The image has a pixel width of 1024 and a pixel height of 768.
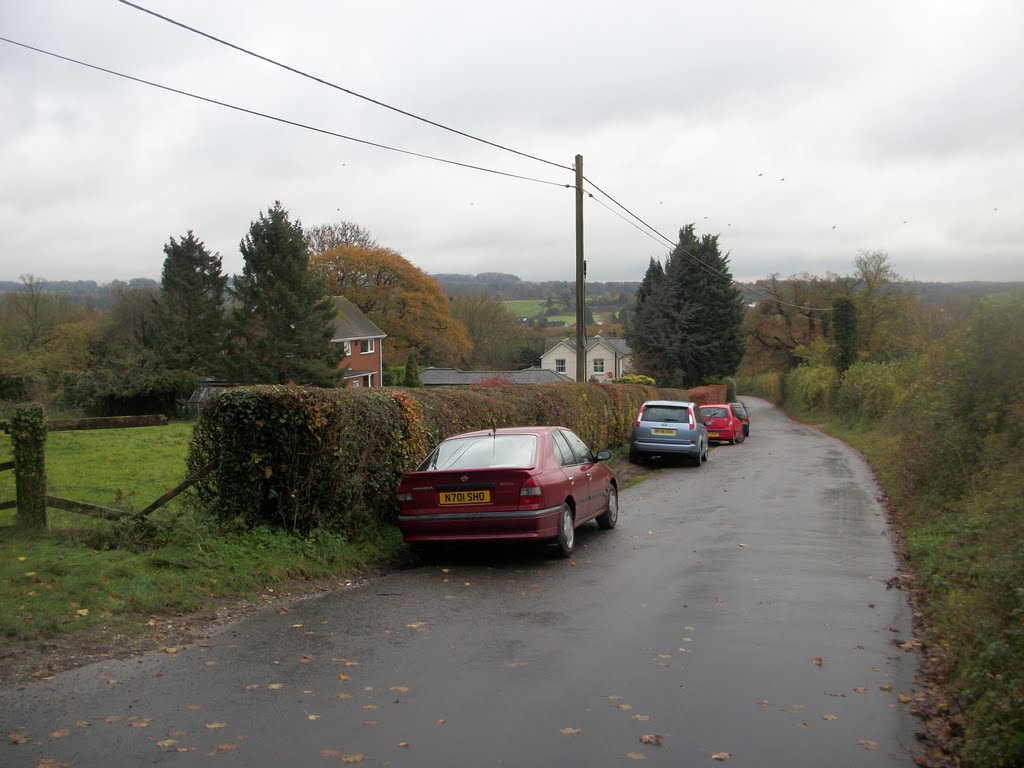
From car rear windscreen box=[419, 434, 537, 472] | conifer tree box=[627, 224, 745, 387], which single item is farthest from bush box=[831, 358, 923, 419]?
car rear windscreen box=[419, 434, 537, 472]

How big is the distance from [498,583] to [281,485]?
2516 millimetres

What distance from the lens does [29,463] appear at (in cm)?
869

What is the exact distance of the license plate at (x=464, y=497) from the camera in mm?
9242

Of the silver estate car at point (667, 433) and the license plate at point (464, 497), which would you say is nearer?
the license plate at point (464, 497)

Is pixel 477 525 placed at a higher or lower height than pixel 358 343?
lower

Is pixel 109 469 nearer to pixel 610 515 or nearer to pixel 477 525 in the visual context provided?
pixel 610 515

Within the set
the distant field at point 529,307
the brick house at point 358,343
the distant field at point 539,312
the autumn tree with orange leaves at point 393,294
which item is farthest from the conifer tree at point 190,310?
the distant field at point 539,312

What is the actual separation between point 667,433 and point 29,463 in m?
15.7

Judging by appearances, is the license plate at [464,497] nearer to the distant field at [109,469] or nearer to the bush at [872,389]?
the distant field at [109,469]

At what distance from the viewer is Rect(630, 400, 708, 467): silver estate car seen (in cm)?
2167

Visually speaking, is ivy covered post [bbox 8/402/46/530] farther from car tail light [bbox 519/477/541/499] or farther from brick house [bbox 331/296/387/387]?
brick house [bbox 331/296/387/387]

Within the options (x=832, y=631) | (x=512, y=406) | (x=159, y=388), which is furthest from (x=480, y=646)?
(x=159, y=388)

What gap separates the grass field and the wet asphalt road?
0.67 meters

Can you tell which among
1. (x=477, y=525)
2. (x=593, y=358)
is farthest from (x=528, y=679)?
(x=593, y=358)
